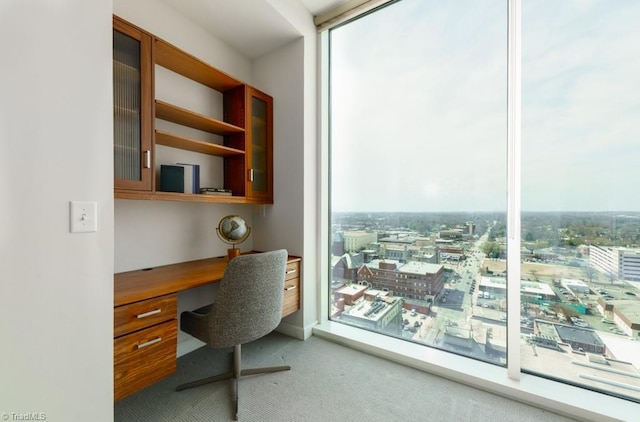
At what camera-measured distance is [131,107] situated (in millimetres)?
1526

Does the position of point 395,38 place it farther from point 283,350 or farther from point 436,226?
point 283,350

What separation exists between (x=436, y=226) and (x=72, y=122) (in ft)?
7.09

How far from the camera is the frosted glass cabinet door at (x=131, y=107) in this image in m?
1.46

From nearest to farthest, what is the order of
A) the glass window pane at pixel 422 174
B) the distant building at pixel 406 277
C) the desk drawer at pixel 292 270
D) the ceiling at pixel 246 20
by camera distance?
the glass window pane at pixel 422 174 < the ceiling at pixel 246 20 < the distant building at pixel 406 277 < the desk drawer at pixel 292 270

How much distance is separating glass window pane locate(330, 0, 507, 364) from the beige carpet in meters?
0.40

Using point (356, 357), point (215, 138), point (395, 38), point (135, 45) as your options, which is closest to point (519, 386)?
point (356, 357)

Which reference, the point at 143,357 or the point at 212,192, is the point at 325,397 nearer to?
the point at 143,357

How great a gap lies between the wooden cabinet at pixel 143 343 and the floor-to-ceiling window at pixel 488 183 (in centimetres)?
147

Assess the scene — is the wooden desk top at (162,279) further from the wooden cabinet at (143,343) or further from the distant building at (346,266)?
the distant building at (346,266)

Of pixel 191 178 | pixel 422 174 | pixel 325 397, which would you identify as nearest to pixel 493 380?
pixel 325 397

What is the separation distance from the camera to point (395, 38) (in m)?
2.16

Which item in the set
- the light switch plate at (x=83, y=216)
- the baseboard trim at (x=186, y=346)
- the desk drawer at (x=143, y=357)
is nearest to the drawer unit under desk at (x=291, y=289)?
the baseboard trim at (x=186, y=346)

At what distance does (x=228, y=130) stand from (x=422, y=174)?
5.31 feet

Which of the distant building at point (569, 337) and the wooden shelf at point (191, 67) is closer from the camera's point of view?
the distant building at point (569, 337)
